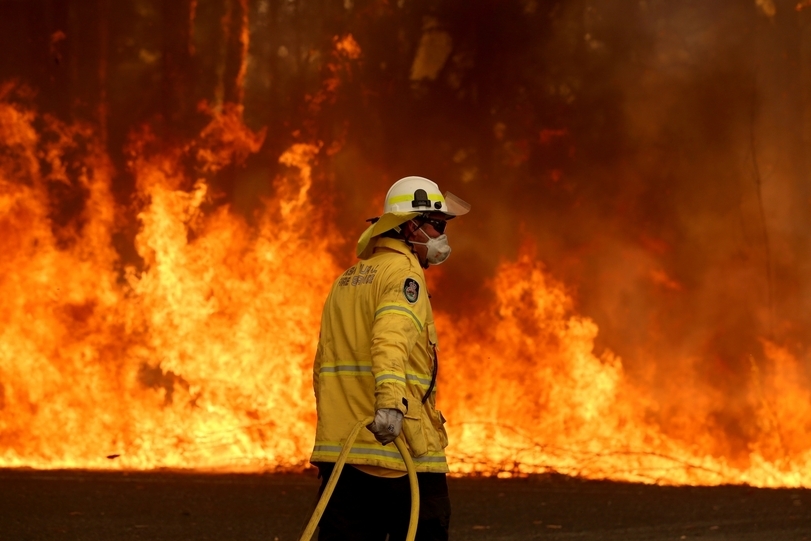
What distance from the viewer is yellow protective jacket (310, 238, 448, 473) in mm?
3908

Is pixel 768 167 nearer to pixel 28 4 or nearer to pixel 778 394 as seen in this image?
pixel 778 394

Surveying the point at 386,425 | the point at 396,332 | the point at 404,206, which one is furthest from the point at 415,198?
the point at 386,425

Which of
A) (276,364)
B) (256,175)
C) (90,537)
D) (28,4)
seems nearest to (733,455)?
(276,364)

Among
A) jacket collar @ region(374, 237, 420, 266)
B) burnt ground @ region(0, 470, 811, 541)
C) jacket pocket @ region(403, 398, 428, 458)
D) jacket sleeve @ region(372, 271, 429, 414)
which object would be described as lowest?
burnt ground @ region(0, 470, 811, 541)

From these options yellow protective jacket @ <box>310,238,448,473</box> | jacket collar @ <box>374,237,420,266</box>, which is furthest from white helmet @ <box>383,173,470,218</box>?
yellow protective jacket @ <box>310,238,448,473</box>

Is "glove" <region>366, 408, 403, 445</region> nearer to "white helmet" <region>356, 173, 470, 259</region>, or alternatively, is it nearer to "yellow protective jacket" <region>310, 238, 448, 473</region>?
"yellow protective jacket" <region>310, 238, 448, 473</region>

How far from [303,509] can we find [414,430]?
383 cm

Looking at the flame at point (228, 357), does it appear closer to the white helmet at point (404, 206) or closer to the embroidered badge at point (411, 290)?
the white helmet at point (404, 206)

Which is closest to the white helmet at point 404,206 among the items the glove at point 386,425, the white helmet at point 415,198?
the white helmet at point 415,198

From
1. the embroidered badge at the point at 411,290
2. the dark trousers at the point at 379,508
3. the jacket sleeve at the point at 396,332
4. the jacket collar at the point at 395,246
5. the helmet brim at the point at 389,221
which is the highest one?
the helmet brim at the point at 389,221

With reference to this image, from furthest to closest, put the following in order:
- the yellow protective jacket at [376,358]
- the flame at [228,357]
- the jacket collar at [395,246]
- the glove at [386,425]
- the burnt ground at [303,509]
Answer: the flame at [228,357] → the burnt ground at [303,509] → the jacket collar at [395,246] → the yellow protective jacket at [376,358] → the glove at [386,425]

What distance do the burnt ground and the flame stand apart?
0.35 metres

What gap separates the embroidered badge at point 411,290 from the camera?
3.97 m

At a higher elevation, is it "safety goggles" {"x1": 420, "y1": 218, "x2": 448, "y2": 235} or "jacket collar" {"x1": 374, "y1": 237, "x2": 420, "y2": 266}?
"safety goggles" {"x1": 420, "y1": 218, "x2": 448, "y2": 235}
